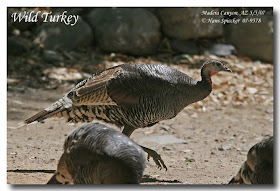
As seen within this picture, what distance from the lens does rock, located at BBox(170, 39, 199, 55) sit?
20.4 ft

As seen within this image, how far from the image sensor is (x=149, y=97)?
369 cm

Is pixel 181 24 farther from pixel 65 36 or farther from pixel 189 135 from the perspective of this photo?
pixel 189 135

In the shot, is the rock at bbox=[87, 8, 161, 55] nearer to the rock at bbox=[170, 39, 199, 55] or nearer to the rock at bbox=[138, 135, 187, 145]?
the rock at bbox=[170, 39, 199, 55]

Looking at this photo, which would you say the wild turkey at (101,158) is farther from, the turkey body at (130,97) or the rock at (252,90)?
the rock at (252,90)

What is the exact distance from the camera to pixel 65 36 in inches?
209

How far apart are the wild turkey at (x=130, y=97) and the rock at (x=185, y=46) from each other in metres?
2.35

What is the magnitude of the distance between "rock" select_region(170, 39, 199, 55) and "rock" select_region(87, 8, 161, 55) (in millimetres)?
220

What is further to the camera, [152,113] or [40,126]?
[40,126]

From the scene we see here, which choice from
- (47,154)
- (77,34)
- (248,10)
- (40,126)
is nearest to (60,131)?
(40,126)

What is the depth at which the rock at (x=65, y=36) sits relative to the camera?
5.15m

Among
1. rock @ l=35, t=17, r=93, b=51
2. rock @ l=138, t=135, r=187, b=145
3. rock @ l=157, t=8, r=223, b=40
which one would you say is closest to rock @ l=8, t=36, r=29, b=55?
rock @ l=35, t=17, r=93, b=51

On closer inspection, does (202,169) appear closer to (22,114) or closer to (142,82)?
(142,82)

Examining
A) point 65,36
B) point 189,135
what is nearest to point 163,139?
point 189,135
